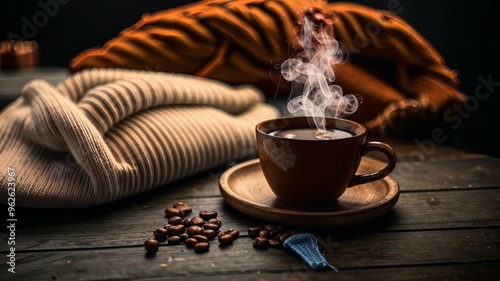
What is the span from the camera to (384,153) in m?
0.82

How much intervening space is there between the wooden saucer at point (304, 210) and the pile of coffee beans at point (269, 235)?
0.02m

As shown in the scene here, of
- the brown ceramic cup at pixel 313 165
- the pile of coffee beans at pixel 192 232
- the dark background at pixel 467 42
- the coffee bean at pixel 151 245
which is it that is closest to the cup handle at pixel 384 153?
the brown ceramic cup at pixel 313 165

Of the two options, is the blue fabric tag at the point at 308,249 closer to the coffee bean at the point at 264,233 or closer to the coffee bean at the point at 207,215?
the coffee bean at the point at 264,233

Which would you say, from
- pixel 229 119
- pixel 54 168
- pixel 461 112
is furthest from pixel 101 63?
pixel 461 112

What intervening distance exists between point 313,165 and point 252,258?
0.16 m

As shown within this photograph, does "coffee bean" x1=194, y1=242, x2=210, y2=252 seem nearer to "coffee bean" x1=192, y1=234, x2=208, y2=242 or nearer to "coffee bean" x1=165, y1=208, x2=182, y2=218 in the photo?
"coffee bean" x1=192, y1=234, x2=208, y2=242

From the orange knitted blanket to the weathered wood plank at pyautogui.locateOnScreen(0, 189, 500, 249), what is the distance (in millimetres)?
431

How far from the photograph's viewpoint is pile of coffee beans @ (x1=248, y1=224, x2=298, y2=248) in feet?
2.41

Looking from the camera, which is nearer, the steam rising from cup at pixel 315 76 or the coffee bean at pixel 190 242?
the coffee bean at pixel 190 242

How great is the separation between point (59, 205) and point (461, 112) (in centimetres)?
96

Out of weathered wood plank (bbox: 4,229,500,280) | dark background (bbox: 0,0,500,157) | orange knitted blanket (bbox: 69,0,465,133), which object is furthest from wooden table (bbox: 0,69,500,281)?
dark background (bbox: 0,0,500,157)

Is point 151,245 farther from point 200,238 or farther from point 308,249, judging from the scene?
point 308,249

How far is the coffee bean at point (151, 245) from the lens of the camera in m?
0.72

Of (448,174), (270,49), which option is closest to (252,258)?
(448,174)
